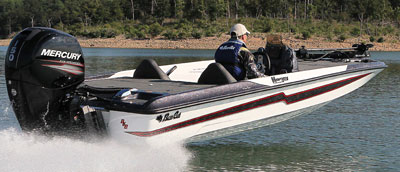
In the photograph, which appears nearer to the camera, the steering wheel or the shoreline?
the steering wheel

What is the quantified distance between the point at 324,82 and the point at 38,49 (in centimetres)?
415

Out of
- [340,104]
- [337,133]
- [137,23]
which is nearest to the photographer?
[337,133]

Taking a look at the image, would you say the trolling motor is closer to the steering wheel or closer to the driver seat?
the steering wheel

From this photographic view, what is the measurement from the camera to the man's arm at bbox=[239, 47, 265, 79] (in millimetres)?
6020

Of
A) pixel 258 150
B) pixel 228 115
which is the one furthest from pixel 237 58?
pixel 258 150

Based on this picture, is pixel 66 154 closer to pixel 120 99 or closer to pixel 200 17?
pixel 120 99

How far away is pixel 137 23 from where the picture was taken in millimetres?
76500

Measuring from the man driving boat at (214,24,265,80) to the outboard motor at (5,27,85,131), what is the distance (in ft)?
6.54

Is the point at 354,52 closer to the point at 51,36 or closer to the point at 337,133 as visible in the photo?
the point at 337,133

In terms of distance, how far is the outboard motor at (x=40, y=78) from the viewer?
4895 millimetres

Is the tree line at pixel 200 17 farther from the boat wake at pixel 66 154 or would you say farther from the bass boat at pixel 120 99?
the boat wake at pixel 66 154

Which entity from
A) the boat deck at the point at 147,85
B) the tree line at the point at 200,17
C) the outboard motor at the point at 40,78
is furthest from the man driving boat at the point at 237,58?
the tree line at the point at 200,17

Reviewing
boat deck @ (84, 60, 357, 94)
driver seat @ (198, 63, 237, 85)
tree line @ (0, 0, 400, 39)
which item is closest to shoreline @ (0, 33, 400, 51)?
tree line @ (0, 0, 400, 39)

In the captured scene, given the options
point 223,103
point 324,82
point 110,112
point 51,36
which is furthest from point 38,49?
point 324,82
